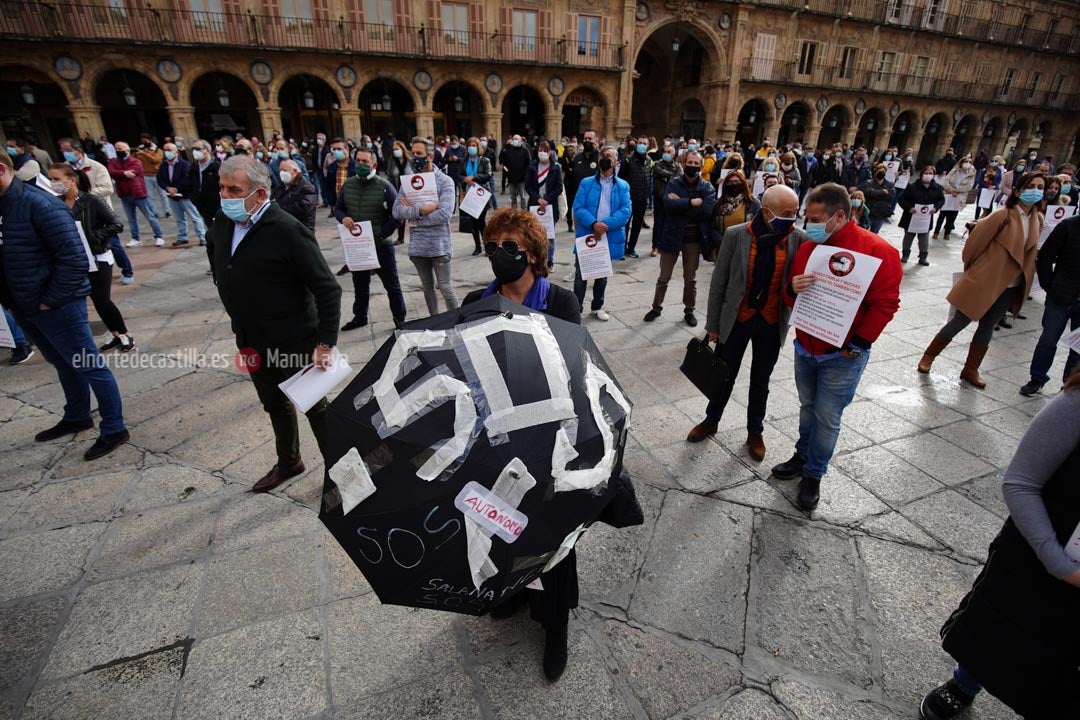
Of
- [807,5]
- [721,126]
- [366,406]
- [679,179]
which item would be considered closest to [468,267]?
[679,179]

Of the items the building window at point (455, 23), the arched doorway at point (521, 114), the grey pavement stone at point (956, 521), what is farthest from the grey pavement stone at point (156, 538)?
the arched doorway at point (521, 114)

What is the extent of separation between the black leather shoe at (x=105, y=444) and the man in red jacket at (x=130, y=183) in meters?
7.10

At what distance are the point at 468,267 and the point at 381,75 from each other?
17.5 m

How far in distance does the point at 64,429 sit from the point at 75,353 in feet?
2.36

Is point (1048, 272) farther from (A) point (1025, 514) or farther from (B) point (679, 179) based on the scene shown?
(A) point (1025, 514)

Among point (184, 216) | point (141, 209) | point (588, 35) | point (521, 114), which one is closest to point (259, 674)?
point (184, 216)

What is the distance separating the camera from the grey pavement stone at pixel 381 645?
2021 mm

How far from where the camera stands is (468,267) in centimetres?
811

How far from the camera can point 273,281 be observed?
271 centimetres

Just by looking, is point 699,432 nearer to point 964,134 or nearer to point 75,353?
point 75,353

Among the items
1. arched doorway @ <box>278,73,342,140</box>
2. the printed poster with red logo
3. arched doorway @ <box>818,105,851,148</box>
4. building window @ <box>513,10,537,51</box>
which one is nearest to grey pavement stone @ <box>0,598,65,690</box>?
the printed poster with red logo

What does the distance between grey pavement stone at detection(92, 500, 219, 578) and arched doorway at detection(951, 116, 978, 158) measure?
149 ft

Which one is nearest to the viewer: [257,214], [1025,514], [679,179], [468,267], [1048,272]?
[1025,514]

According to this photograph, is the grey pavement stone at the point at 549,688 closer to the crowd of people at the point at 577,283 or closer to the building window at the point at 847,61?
the crowd of people at the point at 577,283
